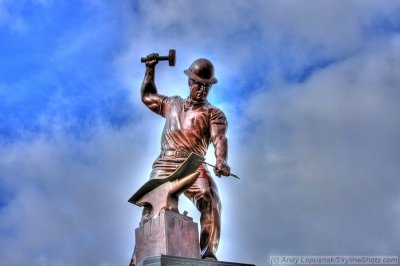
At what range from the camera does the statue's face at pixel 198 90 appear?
10922mm

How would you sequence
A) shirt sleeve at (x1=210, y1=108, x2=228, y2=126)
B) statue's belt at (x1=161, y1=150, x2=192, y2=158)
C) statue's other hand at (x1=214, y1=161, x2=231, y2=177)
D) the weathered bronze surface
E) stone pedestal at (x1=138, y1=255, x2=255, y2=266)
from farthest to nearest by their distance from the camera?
shirt sleeve at (x1=210, y1=108, x2=228, y2=126) → statue's belt at (x1=161, y1=150, x2=192, y2=158) → statue's other hand at (x1=214, y1=161, x2=231, y2=177) → the weathered bronze surface → stone pedestal at (x1=138, y1=255, x2=255, y2=266)

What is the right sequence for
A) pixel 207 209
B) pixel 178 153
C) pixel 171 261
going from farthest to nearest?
pixel 178 153
pixel 207 209
pixel 171 261

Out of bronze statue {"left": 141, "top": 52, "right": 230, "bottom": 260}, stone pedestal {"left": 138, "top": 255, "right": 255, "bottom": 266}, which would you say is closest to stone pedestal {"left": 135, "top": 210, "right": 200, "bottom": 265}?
stone pedestal {"left": 138, "top": 255, "right": 255, "bottom": 266}

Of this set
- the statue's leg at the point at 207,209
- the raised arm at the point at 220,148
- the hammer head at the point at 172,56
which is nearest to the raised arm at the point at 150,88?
the hammer head at the point at 172,56

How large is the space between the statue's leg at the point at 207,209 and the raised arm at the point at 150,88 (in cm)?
183

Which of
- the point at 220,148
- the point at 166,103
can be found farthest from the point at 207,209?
the point at 166,103

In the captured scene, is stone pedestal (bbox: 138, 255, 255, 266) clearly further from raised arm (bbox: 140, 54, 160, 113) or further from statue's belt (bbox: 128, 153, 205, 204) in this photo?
raised arm (bbox: 140, 54, 160, 113)

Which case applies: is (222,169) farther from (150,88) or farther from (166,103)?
(150,88)

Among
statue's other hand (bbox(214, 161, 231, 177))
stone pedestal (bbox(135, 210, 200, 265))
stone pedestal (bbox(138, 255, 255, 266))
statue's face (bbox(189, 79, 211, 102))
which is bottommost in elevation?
stone pedestal (bbox(138, 255, 255, 266))

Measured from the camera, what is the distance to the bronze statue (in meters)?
9.97

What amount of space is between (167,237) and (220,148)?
217cm

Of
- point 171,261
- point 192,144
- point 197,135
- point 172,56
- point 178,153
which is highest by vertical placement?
point 172,56

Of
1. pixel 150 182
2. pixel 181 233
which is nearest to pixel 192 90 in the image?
pixel 150 182

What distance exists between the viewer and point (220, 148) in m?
10.4
